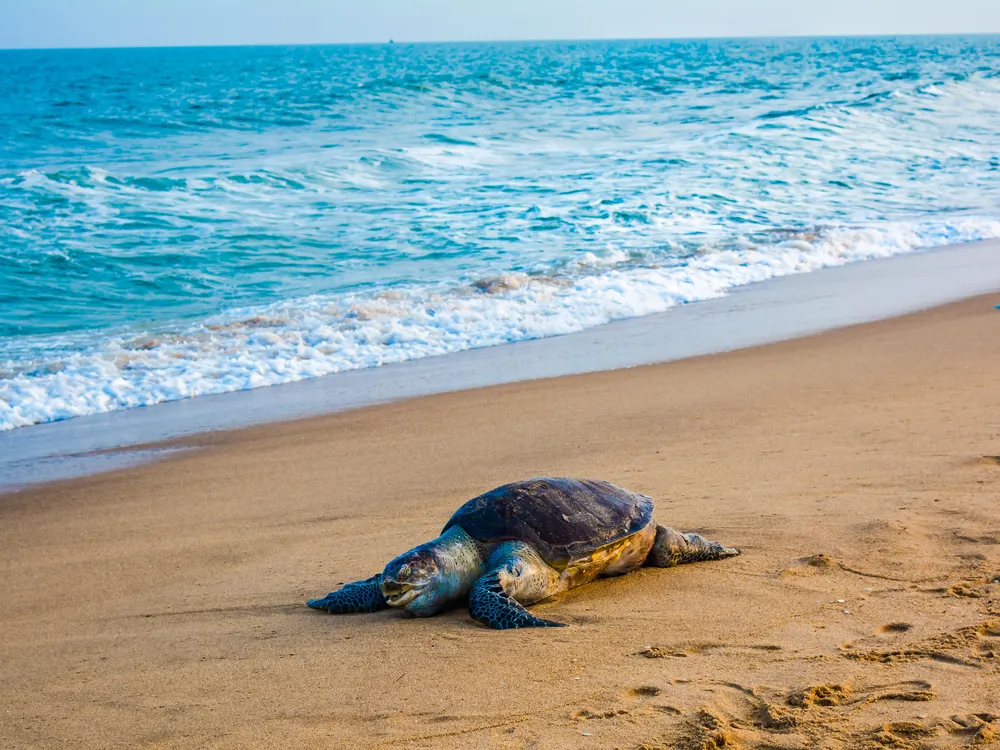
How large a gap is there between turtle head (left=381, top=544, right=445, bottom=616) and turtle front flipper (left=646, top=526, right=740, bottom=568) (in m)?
1.03

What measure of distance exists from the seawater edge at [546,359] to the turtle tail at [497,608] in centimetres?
379

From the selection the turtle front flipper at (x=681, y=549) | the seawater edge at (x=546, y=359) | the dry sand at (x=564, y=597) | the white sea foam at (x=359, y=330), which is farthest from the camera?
the white sea foam at (x=359, y=330)

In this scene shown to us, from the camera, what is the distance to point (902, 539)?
4328 millimetres

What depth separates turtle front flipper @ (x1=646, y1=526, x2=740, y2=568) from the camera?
429 cm

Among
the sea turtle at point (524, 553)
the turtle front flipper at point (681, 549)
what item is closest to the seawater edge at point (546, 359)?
the sea turtle at point (524, 553)

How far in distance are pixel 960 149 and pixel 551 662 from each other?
23.3m

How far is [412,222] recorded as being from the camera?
16188 mm

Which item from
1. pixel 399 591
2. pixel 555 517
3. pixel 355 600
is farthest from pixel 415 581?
pixel 555 517

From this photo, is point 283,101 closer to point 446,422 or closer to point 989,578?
point 446,422

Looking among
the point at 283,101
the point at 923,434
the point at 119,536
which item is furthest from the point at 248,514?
the point at 283,101

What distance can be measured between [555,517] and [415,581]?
68 cm

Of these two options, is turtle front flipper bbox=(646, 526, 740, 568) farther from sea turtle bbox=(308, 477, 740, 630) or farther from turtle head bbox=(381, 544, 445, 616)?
turtle head bbox=(381, 544, 445, 616)

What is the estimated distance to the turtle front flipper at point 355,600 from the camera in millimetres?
4008

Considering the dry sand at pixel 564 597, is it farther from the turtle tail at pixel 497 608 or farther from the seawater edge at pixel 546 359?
the seawater edge at pixel 546 359
